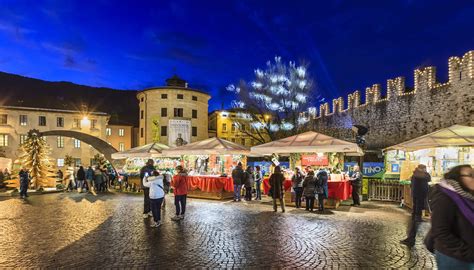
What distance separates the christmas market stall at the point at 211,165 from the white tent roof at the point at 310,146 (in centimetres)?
194

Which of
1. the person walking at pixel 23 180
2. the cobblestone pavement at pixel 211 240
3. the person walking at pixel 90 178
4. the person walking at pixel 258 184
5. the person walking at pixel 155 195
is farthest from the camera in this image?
the person walking at pixel 90 178

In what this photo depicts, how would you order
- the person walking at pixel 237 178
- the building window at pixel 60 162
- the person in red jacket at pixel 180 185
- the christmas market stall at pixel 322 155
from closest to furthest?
1. the person in red jacket at pixel 180 185
2. the christmas market stall at pixel 322 155
3. the person walking at pixel 237 178
4. the building window at pixel 60 162

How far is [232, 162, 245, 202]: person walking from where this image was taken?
15697 mm

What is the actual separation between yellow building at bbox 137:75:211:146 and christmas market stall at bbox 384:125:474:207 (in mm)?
37100

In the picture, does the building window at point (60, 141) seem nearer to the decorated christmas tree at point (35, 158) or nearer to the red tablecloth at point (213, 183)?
the decorated christmas tree at point (35, 158)

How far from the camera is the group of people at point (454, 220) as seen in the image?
3061 millimetres

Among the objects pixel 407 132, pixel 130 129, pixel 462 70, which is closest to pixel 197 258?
pixel 462 70

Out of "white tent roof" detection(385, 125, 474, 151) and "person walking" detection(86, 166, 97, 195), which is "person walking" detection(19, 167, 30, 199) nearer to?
"person walking" detection(86, 166, 97, 195)

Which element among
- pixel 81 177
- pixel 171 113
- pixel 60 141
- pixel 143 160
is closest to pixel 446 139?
pixel 143 160

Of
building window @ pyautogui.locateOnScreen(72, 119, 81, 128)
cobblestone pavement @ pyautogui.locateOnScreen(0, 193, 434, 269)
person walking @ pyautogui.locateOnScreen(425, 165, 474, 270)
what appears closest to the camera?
person walking @ pyautogui.locateOnScreen(425, 165, 474, 270)

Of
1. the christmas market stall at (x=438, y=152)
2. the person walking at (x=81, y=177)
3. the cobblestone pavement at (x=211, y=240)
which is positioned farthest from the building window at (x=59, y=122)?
the christmas market stall at (x=438, y=152)

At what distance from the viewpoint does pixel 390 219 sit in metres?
11.4

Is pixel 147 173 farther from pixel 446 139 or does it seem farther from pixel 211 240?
pixel 446 139

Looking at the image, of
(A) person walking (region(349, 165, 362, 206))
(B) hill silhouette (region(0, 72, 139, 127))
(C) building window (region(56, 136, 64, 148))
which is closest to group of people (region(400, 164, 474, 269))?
(A) person walking (region(349, 165, 362, 206))
